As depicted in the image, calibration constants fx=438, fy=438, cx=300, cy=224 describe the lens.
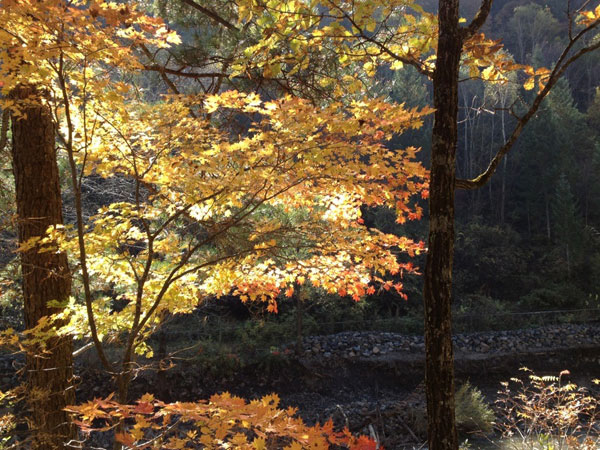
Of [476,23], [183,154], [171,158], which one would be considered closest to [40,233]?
[171,158]

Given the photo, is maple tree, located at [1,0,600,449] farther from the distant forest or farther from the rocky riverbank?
the distant forest

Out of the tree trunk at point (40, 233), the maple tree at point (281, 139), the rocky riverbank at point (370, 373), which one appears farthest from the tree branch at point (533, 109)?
the rocky riverbank at point (370, 373)

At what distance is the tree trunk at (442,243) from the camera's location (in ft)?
6.32

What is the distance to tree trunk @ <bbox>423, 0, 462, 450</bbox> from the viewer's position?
1927 millimetres


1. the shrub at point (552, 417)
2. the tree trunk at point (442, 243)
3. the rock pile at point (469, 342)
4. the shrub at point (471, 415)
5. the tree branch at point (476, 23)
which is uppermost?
the tree branch at point (476, 23)

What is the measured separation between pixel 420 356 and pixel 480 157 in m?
13.9

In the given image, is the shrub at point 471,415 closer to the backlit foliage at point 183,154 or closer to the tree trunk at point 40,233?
the backlit foliage at point 183,154

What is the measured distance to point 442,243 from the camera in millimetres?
1985

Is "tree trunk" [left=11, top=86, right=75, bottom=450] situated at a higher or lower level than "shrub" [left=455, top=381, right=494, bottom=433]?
higher

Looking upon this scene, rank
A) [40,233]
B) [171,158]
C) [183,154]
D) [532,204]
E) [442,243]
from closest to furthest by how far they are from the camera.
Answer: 1. [442,243]
2. [183,154]
3. [171,158]
4. [40,233]
5. [532,204]

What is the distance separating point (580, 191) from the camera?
1902cm

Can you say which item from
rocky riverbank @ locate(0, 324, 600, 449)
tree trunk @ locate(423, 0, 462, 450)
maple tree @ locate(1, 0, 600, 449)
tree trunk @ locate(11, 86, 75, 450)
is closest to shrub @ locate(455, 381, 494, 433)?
rocky riverbank @ locate(0, 324, 600, 449)

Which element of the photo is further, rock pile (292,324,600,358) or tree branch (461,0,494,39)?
rock pile (292,324,600,358)

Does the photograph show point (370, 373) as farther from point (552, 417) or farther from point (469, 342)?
point (552, 417)
